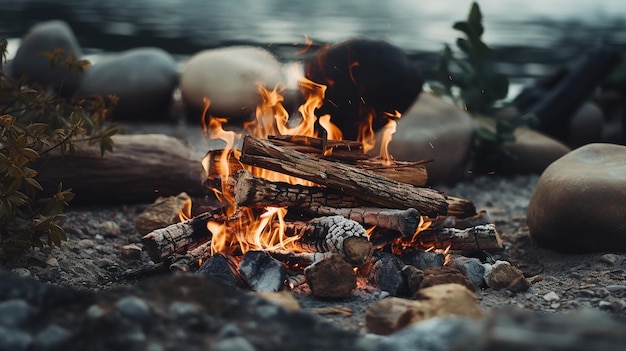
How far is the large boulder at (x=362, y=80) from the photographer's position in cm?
531

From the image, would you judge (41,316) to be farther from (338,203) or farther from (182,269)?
(338,203)

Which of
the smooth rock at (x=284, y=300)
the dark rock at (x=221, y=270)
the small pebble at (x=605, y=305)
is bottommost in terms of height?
the dark rock at (x=221, y=270)

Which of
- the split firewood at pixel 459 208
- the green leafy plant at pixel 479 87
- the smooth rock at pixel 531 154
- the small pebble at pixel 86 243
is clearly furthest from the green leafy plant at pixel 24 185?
the smooth rock at pixel 531 154

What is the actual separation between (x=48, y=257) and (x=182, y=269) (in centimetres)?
88

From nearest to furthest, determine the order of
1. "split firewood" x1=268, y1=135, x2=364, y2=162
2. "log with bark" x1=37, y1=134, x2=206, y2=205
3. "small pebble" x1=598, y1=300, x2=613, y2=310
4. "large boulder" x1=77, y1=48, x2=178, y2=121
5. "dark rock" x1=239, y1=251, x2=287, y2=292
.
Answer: "small pebble" x1=598, y1=300, x2=613, y2=310 → "dark rock" x1=239, y1=251, x2=287, y2=292 → "split firewood" x1=268, y1=135, x2=364, y2=162 → "log with bark" x1=37, y1=134, x2=206, y2=205 → "large boulder" x1=77, y1=48, x2=178, y2=121

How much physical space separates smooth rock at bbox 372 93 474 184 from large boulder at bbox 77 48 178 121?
10.8 ft

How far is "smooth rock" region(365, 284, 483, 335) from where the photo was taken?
9.64 ft

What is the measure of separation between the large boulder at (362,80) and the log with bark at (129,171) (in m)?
1.18

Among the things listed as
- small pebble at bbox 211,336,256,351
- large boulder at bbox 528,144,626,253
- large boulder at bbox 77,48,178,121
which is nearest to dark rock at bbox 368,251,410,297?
large boulder at bbox 528,144,626,253

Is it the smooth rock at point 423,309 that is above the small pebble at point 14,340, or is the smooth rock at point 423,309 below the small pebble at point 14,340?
below

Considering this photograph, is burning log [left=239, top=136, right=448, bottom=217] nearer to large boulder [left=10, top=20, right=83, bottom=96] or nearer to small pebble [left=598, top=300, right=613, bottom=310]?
small pebble [left=598, top=300, right=613, bottom=310]

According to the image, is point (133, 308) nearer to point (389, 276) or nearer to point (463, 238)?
point (389, 276)

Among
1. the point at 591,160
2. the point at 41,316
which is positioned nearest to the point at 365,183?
the point at 591,160

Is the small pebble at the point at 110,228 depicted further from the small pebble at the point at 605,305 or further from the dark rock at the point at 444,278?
the small pebble at the point at 605,305
